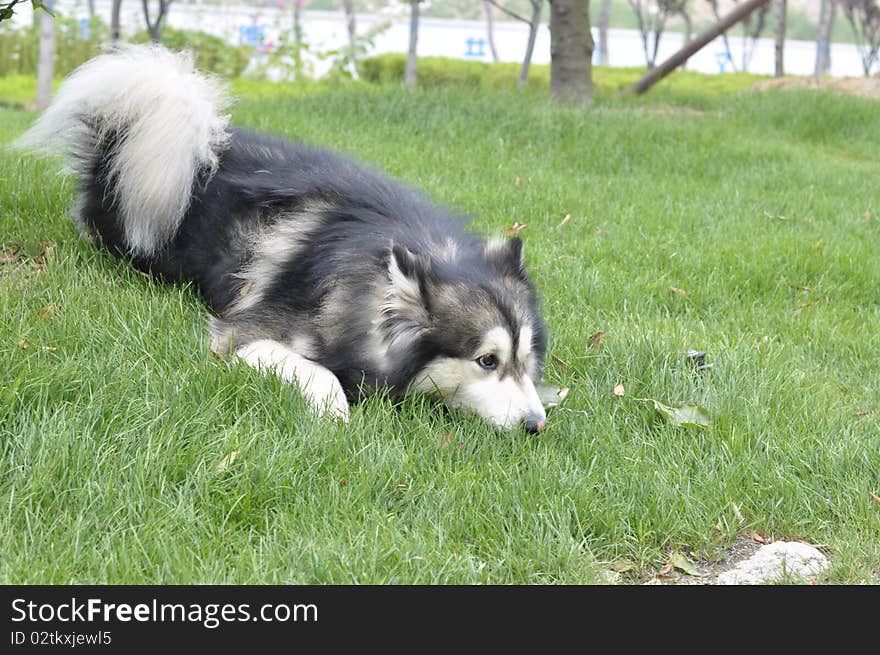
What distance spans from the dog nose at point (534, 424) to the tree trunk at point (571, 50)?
23.6ft

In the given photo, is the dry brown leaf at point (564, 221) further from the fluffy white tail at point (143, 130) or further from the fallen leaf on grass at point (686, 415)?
the fallen leaf on grass at point (686, 415)

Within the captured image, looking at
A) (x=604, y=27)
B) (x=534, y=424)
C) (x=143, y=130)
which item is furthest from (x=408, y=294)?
(x=604, y=27)

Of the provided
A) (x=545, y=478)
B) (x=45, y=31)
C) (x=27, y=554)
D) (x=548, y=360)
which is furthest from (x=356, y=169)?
(x=45, y=31)

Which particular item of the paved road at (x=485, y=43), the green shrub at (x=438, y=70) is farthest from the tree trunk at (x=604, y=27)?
the green shrub at (x=438, y=70)

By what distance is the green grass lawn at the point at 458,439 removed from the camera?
2580 millimetres

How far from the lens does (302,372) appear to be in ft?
11.4

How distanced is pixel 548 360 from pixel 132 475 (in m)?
1.89

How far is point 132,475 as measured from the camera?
→ 2.75 meters

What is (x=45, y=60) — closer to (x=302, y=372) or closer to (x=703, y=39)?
(x=703, y=39)

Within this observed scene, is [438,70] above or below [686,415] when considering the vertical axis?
above

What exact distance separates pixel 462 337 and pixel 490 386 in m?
0.19

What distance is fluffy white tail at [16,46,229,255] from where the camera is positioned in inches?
170

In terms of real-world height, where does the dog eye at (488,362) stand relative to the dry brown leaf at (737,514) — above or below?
above

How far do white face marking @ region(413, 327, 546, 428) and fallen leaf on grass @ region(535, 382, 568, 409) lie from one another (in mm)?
220
